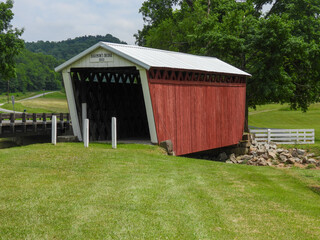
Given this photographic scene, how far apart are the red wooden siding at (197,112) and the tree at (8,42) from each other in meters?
18.5

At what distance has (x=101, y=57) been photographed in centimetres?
1756

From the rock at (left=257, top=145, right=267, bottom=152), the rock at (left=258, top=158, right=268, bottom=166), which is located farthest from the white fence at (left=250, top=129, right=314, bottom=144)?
the rock at (left=258, top=158, right=268, bottom=166)

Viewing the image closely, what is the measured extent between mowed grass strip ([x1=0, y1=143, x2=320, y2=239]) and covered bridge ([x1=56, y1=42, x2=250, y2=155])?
14.0 ft

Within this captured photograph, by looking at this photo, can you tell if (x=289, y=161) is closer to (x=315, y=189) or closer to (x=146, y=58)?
(x=146, y=58)

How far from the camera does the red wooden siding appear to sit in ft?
56.1

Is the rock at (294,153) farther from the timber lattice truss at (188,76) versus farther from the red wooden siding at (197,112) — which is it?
the timber lattice truss at (188,76)

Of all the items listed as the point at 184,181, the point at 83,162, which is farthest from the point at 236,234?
the point at 83,162

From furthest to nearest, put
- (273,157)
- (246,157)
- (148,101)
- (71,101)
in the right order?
(273,157), (246,157), (71,101), (148,101)

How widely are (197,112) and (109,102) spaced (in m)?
4.34

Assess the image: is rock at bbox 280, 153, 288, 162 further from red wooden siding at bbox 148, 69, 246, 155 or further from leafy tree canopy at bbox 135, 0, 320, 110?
leafy tree canopy at bbox 135, 0, 320, 110

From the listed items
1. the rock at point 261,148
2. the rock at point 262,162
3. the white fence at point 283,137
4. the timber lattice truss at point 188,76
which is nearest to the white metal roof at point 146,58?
the timber lattice truss at point 188,76

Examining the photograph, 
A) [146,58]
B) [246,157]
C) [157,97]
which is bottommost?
[246,157]

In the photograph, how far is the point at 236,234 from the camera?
22.6 feet

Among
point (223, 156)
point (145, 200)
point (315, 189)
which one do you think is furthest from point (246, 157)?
point (145, 200)
